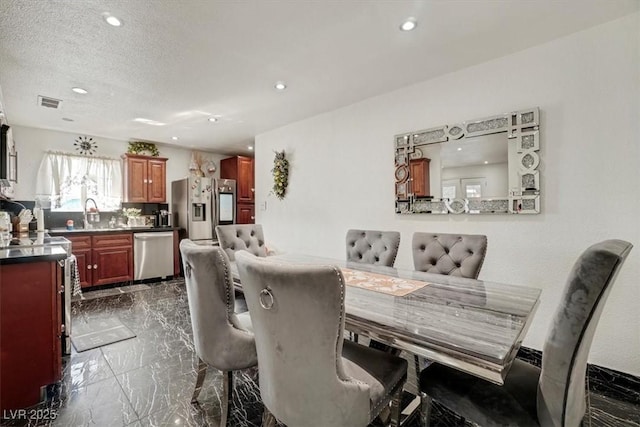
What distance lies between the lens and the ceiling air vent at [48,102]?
323 centimetres

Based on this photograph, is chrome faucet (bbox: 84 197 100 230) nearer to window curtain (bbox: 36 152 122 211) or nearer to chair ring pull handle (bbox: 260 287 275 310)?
window curtain (bbox: 36 152 122 211)

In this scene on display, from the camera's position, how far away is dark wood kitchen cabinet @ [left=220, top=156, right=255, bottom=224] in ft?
19.2

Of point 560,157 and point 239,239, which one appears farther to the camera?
point 239,239

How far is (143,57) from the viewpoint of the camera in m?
2.41

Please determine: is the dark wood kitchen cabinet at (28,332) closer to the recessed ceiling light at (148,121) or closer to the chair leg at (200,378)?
the chair leg at (200,378)

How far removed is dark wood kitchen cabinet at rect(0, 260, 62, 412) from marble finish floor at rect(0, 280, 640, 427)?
0.45 feet

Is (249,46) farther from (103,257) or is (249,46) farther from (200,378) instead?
(103,257)

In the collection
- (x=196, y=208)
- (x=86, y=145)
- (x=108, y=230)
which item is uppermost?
(x=86, y=145)

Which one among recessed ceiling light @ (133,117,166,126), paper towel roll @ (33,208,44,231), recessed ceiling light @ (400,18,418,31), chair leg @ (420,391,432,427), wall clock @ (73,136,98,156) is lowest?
chair leg @ (420,391,432,427)

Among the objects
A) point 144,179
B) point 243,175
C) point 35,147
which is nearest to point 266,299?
point 144,179

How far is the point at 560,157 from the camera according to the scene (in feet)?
7.28

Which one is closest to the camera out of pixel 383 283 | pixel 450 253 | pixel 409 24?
pixel 383 283

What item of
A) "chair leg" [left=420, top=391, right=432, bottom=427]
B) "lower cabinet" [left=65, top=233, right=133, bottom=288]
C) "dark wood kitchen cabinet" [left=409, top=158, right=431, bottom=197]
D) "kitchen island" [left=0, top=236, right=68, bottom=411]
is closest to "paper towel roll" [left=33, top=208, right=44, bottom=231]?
"lower cabinet" [left=65, top=233, right=133, bottom=288]

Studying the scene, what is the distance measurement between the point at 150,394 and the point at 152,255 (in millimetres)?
3435
